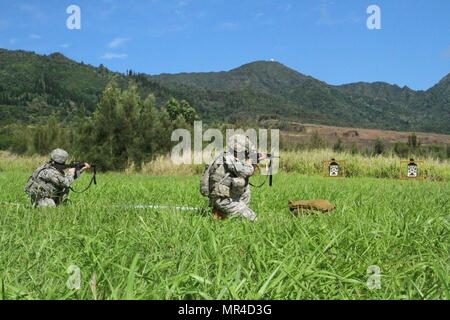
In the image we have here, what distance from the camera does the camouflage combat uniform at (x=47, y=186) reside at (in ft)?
25.6

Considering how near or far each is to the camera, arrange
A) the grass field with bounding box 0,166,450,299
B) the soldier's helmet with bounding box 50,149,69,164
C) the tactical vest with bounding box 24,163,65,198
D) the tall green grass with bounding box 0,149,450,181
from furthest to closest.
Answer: the tall green grass with bounding box 0,149,450,181
the soldier's helmet with bounding box 50,149,69,164
the tactical vest with bounding box 24,163,65,198
the grass field with bounding box 0,166,450,299

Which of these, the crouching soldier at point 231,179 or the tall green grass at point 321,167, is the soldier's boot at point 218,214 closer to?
the crouching soldier at point 231,179

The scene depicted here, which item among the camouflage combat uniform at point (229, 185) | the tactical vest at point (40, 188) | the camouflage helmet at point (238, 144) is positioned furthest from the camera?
the tactical vest at point (40, 188)

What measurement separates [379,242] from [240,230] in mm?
1336

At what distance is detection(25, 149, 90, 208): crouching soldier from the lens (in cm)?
781

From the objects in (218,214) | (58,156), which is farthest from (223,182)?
(58,156)

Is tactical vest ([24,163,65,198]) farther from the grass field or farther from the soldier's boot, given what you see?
the soldier's boot

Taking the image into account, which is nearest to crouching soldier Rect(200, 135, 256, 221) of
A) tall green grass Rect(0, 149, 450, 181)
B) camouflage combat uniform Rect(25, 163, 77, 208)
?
camouflage combat uniform Rect(25, 163, 77, 208)

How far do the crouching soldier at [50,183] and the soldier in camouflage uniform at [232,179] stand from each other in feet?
8.23

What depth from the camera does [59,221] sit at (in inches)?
221

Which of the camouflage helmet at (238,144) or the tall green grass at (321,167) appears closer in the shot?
the camouflage helmet at (238,144)

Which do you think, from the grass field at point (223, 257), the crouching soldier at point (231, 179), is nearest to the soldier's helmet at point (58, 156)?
the grass field at point (223, 257)

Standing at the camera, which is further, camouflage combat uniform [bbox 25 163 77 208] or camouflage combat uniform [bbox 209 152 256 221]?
camouflage combat uniform [bbox 25 163 77 208]
